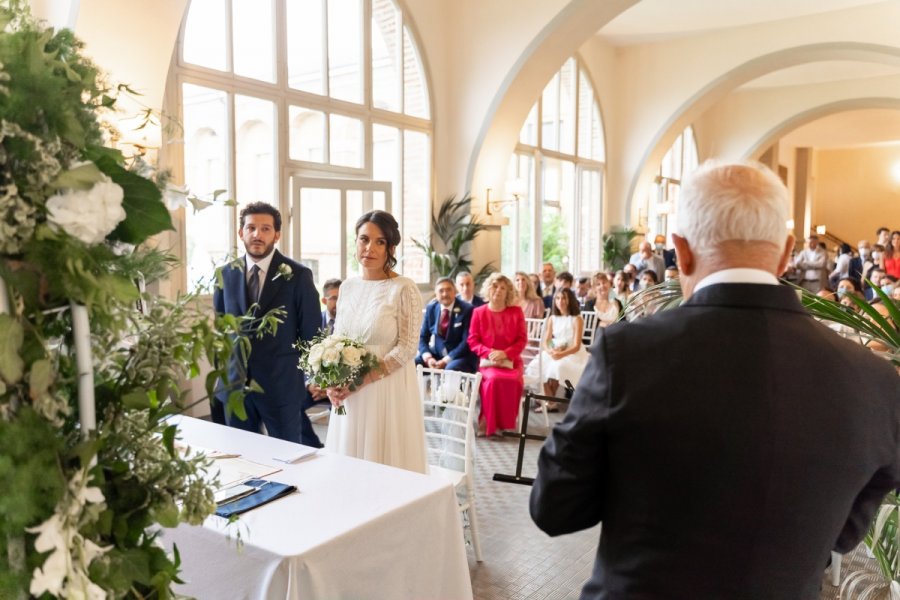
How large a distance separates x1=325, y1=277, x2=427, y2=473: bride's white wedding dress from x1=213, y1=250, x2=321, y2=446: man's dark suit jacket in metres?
0.43

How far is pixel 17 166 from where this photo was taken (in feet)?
2.76

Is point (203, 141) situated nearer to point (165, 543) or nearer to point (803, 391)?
point (165, 543)

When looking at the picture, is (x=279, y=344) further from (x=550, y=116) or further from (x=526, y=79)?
(x=550, y=116)

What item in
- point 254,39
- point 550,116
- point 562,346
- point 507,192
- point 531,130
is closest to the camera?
point 562,346

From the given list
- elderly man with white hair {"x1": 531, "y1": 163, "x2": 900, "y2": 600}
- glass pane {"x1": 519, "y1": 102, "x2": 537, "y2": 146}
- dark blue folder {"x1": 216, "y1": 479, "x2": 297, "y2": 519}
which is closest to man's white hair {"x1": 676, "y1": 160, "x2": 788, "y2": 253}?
elderly man with white hair {"x1": 531, "y1": 163, "x2": 900, "y2": 600}

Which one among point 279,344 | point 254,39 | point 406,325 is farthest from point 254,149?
point 406,325

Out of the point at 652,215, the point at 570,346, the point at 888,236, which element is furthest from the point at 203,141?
the point at 652,215

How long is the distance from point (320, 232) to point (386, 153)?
64.2 inches

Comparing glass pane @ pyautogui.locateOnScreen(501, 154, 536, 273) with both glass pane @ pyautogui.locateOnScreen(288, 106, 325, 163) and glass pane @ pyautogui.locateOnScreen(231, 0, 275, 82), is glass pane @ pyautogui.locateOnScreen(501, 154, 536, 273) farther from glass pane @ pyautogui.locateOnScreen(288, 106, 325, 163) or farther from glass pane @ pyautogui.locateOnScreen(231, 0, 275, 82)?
glass pane @ pyautogui.locateOnScreen(231, 0, 275, 82)

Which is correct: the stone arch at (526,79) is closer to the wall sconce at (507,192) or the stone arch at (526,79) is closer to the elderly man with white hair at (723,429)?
the wall sconce at (507,192)

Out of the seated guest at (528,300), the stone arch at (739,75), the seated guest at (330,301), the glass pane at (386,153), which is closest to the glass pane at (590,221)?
the stone arch at (739,75)

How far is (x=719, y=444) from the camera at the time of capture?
1170mm

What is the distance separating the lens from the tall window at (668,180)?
52.0ft

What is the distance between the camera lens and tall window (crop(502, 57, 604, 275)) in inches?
456
